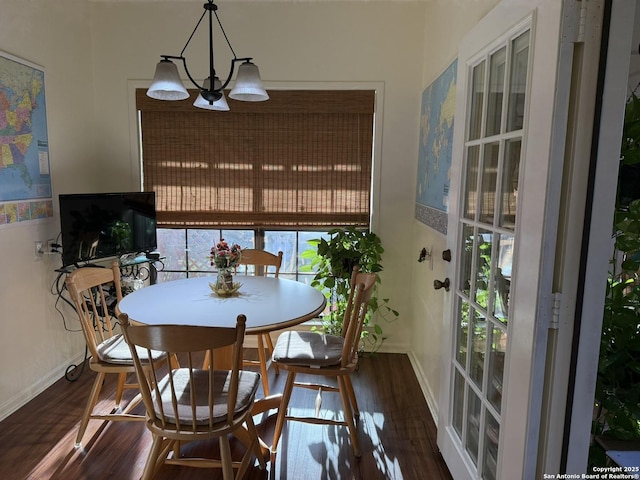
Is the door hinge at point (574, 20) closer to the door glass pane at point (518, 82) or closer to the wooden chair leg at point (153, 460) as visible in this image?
the door glass pane at point (518, 82)

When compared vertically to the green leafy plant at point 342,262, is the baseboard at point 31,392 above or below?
below

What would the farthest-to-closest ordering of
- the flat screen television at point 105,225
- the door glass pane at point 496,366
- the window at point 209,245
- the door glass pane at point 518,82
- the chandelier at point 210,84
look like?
the window at point 209,245
the flat screen television at point 105,225
the chandelier at point 210,84
the door glass pane at point 496,366
the door glass pane at point 518,82

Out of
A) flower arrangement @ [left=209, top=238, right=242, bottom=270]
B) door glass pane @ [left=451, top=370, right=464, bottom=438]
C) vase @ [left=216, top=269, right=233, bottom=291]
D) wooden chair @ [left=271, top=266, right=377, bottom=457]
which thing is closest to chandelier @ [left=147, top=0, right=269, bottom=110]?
flower arrangement @ [left=209, top=238, right=242, bottom=270]

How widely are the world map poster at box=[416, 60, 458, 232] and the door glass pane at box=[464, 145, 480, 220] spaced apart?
1.81ft

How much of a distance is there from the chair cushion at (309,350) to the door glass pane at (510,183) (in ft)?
3.57

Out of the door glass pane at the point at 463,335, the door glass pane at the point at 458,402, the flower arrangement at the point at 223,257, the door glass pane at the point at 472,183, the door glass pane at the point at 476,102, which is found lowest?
the door glass pane at the point at 458,402

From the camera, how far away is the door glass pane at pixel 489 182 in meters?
1.51

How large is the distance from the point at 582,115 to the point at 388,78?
84.7 inches

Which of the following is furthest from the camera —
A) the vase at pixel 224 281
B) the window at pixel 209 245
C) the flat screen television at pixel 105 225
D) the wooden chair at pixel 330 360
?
the window at pixel 209 245

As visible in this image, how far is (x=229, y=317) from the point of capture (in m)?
1.88

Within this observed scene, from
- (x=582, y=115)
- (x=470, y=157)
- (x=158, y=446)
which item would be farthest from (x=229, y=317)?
(x=582, y=115)

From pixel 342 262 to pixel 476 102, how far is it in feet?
5.07

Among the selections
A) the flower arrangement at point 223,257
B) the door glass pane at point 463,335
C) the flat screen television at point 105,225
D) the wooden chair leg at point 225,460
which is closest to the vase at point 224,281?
the flower arrangement at point 223,257

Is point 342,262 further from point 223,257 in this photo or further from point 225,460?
point 225,460
